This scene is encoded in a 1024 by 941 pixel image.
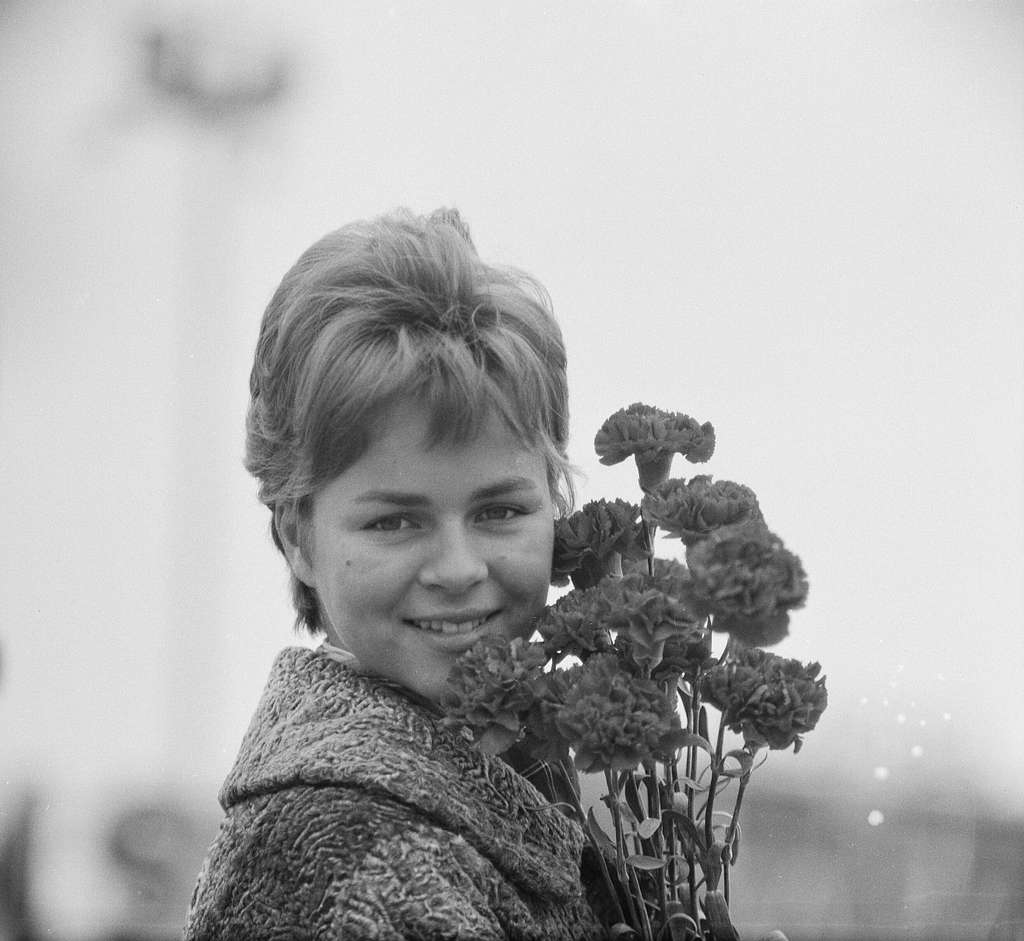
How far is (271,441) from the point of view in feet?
3.66

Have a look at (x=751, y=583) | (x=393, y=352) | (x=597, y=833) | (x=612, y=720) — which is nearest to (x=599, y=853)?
(x=597, y=833)

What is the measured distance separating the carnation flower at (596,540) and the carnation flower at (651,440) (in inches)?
1.5

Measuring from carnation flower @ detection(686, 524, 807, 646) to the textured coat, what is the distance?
0.30 meters

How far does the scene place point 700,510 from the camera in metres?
0.94

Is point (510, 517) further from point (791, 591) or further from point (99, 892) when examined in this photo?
point (99, 892)

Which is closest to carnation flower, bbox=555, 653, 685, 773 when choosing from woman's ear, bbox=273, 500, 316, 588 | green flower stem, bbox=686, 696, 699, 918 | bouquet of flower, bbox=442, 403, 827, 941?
bouquet of flower, bbox=442, 403, 827, 941

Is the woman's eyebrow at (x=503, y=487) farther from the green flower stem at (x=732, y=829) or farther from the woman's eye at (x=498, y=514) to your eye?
the green flower stem at (x=732, y=829)

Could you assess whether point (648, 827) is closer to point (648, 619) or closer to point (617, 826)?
point (617, 826)

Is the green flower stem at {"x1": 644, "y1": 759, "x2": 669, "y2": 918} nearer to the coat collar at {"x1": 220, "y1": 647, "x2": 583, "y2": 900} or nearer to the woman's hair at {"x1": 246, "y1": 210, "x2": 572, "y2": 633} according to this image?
the coat collar at {"x1": 220, "y1": 647, "x2": 583, "y2": 900}

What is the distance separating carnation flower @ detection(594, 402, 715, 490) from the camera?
1.04m

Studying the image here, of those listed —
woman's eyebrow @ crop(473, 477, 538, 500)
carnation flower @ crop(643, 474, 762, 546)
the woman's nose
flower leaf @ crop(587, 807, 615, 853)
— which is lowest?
flower leaf @ crop(587, 807, 615, 853)

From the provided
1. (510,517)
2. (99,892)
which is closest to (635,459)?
(510,517)

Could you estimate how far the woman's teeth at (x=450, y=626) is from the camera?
3.41 feet

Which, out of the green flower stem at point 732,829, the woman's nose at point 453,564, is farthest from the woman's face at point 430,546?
the green flower stem at point 732,829
